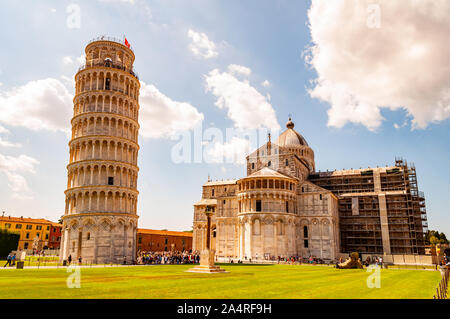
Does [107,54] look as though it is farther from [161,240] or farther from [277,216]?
[161,240]

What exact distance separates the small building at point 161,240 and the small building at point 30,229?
28.7 metres

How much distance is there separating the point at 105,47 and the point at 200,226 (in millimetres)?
46454

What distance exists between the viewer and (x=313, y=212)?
6444 centimetres

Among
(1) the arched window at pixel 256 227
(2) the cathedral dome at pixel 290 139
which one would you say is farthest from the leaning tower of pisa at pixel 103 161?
(2) the cathedral dome at pixel 290 139

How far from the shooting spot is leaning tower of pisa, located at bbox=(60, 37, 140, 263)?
160ft

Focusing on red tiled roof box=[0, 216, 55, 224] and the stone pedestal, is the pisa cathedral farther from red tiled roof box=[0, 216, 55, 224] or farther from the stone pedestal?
red tiled roof box=[0, 216, 55, 224]

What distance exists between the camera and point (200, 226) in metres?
82.9

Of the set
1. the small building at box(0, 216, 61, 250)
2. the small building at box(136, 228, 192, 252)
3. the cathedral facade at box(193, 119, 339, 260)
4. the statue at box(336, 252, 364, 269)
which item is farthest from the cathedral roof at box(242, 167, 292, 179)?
the small building at box(0, 216, 61, 250)

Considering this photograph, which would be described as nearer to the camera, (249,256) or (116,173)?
(116,173)

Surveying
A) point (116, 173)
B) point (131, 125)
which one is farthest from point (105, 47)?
point (116, 173)

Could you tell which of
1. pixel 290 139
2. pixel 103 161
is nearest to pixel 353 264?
pixel 103 161

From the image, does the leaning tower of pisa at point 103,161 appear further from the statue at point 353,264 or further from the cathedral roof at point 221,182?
the cathedral roof at point 221,182
